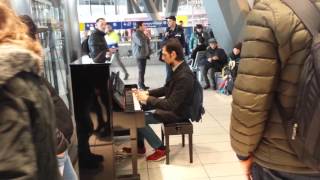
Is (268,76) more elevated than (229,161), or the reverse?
(268,76)

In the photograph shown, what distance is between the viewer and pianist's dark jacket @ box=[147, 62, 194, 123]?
3570 mm

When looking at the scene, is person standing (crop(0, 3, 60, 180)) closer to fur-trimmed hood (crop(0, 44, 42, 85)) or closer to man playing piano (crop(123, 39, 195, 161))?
fur-trimmed hood (crop(0, 44, 42, 85))

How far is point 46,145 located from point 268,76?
883 mm

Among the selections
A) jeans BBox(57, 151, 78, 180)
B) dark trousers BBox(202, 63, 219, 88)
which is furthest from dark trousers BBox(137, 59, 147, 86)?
jeans BBox(57, 151, 78, 180)

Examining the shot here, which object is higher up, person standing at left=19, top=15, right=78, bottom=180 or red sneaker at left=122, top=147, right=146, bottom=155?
person standing at left=19, top=15, right=78, bottom=180

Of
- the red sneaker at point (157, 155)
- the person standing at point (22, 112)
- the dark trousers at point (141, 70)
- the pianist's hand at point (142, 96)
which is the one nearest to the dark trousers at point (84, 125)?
the pianist's hand at point (142, 96)

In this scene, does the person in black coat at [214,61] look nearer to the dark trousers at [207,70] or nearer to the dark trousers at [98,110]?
the dark trousers at [207,70]

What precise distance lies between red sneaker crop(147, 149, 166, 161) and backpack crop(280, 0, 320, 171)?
267 cm

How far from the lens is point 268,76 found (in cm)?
144

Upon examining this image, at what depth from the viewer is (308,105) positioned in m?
1.32

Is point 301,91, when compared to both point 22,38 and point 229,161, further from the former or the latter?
point 229,161

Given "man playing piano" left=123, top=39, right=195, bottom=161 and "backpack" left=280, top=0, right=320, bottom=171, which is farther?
"man playing piano" left=123, top=39, right=195, bottom=161

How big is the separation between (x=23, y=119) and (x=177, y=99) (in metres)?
2.68

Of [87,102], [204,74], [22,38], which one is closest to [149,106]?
[87,102]
